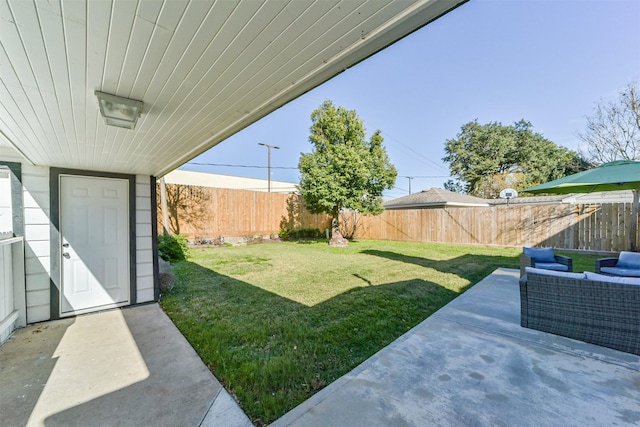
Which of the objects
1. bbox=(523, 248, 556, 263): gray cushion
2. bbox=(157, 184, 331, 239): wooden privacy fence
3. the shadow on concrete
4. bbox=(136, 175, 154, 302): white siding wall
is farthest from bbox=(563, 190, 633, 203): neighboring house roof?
the shadow on concrete

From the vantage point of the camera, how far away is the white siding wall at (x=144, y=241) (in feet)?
14.1

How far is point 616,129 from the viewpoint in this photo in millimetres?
11078

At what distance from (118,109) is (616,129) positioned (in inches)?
681

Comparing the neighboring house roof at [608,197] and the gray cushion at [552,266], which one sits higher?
the neighboring house roof at [608,197]

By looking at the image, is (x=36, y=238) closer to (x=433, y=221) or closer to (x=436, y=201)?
(x=433, y=221)

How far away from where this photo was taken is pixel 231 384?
2188mm

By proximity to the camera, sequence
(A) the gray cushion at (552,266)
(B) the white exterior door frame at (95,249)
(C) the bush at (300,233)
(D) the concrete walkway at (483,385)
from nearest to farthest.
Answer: (D) the concrete walkway at (483,385), (B) the white exterior door frame at (95,249), (A) the gray cushion at (552,266), (C) the bush at (300,233)

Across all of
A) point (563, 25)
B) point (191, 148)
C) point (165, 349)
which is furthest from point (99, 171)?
point (563, 25)

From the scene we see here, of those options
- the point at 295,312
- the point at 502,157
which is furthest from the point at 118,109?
the point at 502,157

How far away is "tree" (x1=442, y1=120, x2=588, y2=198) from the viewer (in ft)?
66.8

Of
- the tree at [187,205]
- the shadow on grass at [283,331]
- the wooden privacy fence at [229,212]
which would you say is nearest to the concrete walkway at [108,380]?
the shadow on grass at [283,331]

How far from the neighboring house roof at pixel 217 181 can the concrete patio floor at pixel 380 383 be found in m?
14.5

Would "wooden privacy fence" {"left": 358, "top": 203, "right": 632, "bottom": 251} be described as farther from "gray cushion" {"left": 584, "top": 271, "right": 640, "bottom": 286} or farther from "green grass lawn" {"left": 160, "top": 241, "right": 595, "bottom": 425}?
"gray cushion" {"left": 584, "top": 271, "right": 640, "bottom": 286}

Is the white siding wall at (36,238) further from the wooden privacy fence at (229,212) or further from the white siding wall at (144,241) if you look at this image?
the wooden privacy fence at (229,212)
